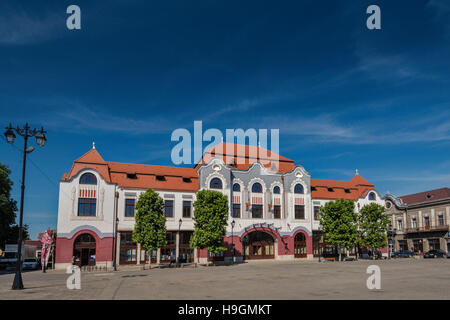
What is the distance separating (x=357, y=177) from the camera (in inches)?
2277

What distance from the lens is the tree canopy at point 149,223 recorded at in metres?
36.7

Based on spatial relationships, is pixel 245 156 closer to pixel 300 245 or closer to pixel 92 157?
pixel 300 245

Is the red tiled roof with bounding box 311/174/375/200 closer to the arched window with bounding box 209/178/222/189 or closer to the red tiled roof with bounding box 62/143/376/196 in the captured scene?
the red tiled roof with bounding box 62/143/376/196

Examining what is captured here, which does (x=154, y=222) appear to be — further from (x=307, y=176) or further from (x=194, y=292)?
(x=307, y=176)

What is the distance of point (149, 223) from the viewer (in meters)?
37.0

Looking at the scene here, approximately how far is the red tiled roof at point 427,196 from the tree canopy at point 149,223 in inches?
1783

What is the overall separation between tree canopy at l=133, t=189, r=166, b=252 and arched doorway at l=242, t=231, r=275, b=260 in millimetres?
13245

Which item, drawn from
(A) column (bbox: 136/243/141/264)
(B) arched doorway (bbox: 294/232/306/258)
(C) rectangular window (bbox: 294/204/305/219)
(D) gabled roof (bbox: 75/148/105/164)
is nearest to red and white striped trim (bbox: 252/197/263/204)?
(C) rectangular window (bbox: 294/204/305/219)

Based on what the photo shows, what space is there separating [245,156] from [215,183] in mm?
7440

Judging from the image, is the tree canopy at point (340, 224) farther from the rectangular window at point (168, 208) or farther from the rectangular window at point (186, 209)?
the rectangular window at point (168, 208)

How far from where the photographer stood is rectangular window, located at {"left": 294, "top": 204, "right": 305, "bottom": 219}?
163 feet

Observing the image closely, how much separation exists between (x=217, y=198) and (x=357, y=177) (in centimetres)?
2839

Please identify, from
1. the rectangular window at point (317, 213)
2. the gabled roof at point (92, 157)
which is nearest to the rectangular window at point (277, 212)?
the rectangular window at point (317, 213)
